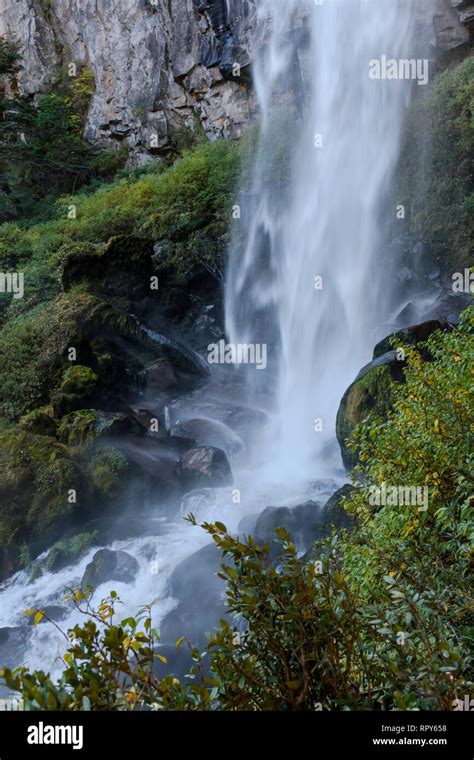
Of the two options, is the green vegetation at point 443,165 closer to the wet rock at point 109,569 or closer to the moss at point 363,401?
the moss at point 363,401

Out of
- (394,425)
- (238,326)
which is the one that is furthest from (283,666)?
(238,326)

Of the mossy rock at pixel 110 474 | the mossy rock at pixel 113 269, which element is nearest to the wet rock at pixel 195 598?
the mossy rock at pixel 110 474

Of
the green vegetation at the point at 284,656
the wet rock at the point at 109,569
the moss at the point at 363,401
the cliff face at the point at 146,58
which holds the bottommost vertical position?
the green vegetation at the point at 284,656

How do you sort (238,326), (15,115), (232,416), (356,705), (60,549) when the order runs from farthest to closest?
(15,115) < (238,326) < (232,416) < (60,549) < (356,705)

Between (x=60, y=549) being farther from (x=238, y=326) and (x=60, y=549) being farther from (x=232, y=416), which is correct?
(x=238, y=326)

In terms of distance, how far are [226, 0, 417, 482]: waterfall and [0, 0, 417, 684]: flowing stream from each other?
3 cm

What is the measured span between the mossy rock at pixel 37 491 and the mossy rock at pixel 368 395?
13.4ft

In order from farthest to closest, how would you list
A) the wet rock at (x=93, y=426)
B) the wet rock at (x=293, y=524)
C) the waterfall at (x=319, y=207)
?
the waterfall at (x=319, y=207)
the wet rock at (x=93, y=426)
the wet rock at (x=293, y=524)

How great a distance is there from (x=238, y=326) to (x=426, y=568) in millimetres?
11707

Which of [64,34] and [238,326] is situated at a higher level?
[64,34]

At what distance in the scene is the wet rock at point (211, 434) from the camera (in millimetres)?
10188

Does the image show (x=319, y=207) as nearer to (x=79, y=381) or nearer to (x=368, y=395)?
(x=79, y=381)

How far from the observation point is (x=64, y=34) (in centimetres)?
2255

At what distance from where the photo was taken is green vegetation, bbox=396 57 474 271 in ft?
42.1
